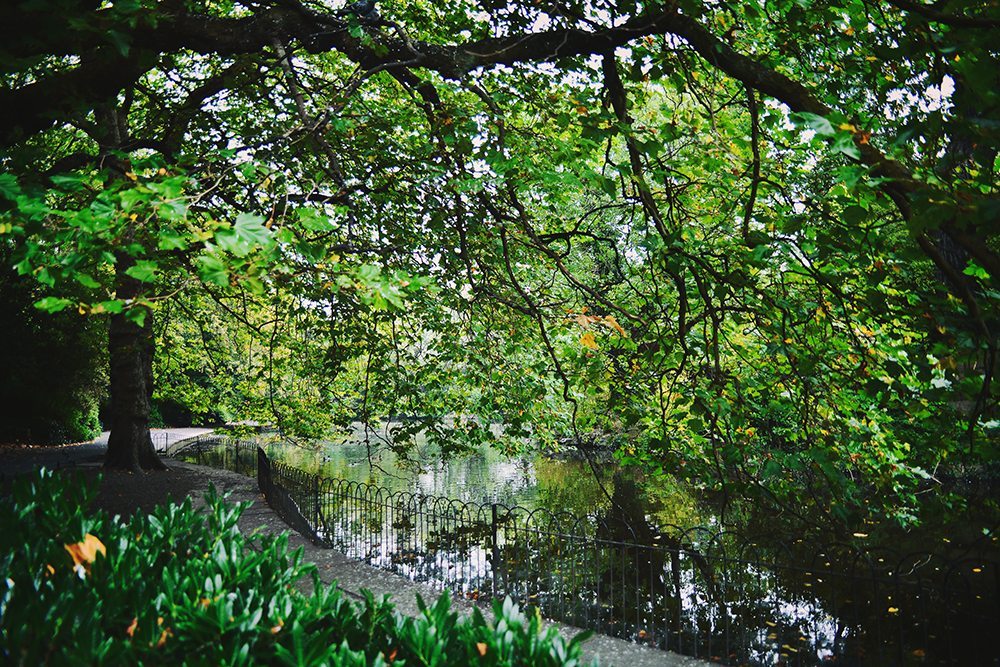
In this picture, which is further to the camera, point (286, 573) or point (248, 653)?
point (286, 573)

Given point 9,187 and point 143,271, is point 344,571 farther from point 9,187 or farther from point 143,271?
point 9,187

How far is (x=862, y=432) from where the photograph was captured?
655 centimetres

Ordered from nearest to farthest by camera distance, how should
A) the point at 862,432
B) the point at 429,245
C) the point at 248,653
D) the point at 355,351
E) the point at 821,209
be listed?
the point at 248,653 < the point at 821,209 < the point at 862,432 < the point at 429,245 < the point at 355,351

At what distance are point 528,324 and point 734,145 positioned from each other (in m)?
3.43

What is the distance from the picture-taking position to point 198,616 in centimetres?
244

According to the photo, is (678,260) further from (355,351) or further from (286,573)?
(355,351)

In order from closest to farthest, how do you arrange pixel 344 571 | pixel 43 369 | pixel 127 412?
pixel 344 571
pixel 127 412
pixel 43 369

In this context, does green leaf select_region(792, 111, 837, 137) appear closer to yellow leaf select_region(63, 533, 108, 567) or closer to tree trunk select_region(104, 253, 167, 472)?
yellow leaf select_region(63, 533, 108, 567)

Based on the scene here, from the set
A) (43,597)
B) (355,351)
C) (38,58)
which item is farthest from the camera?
(355,351)

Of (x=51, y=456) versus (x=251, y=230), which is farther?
(x=51, y=456)

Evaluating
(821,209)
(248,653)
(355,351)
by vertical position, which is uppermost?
(821,209)

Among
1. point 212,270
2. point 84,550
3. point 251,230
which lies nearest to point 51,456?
point 84,550

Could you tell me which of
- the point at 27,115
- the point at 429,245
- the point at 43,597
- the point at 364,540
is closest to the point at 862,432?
the point at 429,245

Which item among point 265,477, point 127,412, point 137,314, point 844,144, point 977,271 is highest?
point 844,144
